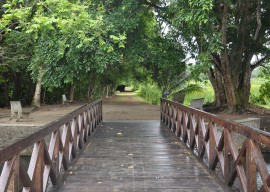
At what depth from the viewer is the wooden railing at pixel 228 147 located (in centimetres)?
322

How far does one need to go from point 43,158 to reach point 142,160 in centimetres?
247

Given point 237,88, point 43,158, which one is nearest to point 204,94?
point 237,88

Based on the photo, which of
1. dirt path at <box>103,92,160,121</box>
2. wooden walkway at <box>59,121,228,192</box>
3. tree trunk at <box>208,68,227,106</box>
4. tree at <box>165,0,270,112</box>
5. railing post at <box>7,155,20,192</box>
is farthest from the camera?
tree trunk at <box>208,68,227,106</box>

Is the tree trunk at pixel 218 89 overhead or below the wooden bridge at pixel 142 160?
overhead

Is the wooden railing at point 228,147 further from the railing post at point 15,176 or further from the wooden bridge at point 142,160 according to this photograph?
the railing post at point 15,176

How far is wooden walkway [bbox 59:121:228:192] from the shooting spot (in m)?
4.41

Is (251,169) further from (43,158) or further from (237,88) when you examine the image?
(237,88)

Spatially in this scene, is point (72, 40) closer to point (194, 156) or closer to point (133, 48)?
point (133, 48)

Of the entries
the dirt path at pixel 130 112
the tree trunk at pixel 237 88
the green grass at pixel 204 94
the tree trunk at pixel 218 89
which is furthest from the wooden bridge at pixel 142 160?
the green grass at pixel 204 94

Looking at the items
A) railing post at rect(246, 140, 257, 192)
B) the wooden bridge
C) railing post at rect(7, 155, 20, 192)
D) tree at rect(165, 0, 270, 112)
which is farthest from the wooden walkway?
tree at rect(165, 0, 270, 112)

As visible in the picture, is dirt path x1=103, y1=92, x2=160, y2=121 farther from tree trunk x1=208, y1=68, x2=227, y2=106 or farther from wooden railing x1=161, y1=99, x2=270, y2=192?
wooden railing x1=161, y1=99, x2=270, y2=192

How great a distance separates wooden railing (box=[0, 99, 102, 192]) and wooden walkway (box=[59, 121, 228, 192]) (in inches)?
9.3

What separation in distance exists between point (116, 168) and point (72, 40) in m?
5.44

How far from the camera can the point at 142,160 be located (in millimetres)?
5824
